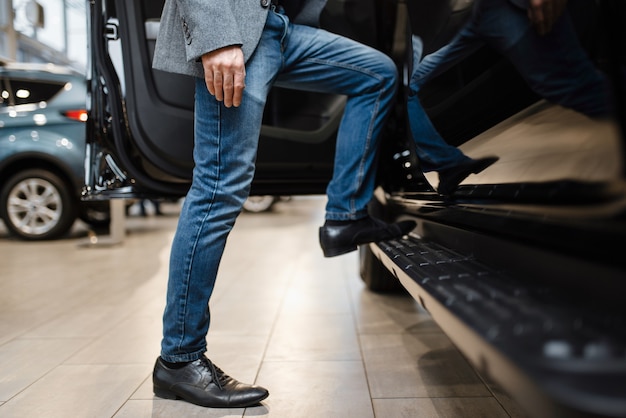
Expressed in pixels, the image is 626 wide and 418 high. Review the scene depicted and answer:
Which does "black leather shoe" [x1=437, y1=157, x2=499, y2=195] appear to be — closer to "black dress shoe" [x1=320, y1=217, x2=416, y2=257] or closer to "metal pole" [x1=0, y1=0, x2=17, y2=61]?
"black dress shoe" [x1=320, y1=217, x2=416, y2=257]

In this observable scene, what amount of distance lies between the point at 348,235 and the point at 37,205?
3.86 m

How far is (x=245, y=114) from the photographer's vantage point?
1253 mm

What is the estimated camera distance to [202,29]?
1.12m

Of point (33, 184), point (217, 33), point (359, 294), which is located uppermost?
point (217, 33)

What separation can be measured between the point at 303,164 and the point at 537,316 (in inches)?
49.4

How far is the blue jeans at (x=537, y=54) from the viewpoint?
0.73 m

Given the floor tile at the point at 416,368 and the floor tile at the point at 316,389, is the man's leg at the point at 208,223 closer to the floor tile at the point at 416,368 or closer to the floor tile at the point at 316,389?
the floor tile at the point at 316,389

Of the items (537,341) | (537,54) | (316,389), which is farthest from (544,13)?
(316,389)

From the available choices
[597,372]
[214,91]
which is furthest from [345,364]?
[597,372]

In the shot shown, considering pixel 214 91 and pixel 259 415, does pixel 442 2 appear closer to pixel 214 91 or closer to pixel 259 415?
pixel 214 91

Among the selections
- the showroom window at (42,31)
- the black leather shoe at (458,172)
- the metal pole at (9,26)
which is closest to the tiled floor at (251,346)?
the black leather shoe at (458,172)

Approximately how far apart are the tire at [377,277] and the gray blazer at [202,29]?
143 cm

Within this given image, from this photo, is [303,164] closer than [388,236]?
No

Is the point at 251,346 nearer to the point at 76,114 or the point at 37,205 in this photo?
the point at 76,114
